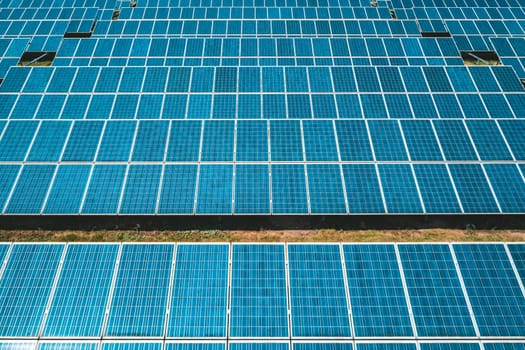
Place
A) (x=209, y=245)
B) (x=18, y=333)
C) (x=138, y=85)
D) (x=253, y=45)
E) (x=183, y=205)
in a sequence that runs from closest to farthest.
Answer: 1. (x=18, y=333)
2. (x=209, y=245)
3. (x=183, y=205)
4. (x=138, y=85)
5. (x=253, y=45)

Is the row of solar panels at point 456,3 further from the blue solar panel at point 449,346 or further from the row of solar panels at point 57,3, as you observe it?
the blue solar panel at point 449,346

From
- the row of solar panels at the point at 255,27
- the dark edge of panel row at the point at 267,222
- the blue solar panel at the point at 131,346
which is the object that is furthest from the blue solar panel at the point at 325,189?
the row of solar panels at the point at 255,27

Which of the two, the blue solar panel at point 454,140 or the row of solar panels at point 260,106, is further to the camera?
the row of solar panels at point 260,106

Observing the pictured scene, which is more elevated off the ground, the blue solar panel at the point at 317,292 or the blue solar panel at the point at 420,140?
the blue solar panel at the point at 420,140

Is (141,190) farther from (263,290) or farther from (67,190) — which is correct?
(263,290)

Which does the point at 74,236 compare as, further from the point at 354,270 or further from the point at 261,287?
the point at 354,270

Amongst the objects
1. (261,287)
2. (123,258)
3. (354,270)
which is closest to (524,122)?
(354,270)

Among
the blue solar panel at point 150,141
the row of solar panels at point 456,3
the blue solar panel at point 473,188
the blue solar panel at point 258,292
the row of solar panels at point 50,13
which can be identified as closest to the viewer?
the blue solar panel at point 258,292
